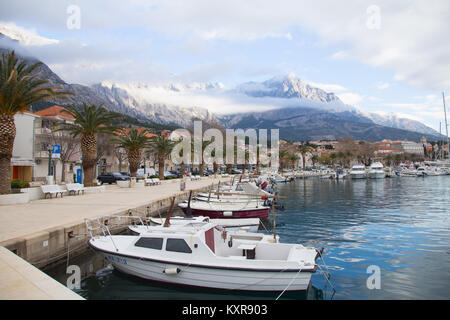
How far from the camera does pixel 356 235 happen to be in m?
17.8

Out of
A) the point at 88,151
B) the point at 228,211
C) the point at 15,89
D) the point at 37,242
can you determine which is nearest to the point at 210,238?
the point at 37,242

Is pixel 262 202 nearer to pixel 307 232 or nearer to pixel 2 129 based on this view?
pixel 307 232

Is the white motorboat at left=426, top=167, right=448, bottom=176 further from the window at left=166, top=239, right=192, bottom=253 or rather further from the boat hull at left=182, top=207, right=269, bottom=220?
the window at left=166, top=239, right=192, bottom=253

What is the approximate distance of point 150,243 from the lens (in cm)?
1015

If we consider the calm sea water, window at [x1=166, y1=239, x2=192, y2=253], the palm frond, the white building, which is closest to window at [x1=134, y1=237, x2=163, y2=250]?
window at [x1=166, y1=239, x2=192, y2=253]

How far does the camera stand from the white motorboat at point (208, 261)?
913cm

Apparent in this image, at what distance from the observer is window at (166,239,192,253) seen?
9.67 metres

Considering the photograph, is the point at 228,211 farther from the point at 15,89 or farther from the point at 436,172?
the point at 436,172

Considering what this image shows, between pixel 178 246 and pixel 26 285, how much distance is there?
4.21m

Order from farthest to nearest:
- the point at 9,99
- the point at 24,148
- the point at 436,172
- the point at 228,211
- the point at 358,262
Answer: the point at 436,172
the point at 24,148
the point at 228,211
the point at 9,99
the point at 358,262

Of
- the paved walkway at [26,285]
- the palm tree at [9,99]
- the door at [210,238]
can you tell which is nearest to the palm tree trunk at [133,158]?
the palm tree at [9,99]

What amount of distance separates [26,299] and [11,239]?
5141 mm

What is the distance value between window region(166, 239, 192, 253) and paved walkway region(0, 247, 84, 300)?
3.65 m

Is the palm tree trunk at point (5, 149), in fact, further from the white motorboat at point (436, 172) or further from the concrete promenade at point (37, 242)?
the white motorboat at point (436, 172)
